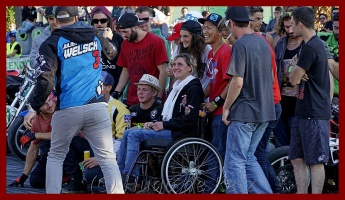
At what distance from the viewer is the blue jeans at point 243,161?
805 centimetres

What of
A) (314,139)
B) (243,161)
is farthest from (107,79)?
(314,139)

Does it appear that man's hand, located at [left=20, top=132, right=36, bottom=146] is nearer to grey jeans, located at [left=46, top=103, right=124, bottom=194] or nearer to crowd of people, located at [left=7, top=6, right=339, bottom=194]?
crowd of people, located at [left=7, top=6, right=339, bottom=194]

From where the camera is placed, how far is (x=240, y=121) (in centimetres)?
801

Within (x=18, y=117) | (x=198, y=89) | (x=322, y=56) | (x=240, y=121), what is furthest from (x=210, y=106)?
(x=18, y=117)

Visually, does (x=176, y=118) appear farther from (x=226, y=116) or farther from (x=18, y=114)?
(x=18, y=114)

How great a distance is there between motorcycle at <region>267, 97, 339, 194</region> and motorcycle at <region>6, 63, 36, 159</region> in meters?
3.87

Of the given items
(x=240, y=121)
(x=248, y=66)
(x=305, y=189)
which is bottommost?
(x=305, y=189)

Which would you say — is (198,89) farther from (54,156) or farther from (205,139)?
(54,156)

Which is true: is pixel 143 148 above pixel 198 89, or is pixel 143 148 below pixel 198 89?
below

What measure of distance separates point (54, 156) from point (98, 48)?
3.61ft

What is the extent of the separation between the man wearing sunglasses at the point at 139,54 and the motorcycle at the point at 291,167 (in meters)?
1.68

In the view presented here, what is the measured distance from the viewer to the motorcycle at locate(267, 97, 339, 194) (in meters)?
8.64

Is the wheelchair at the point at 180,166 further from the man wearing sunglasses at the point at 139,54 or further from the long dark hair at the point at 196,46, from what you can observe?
the man wearing sunglasses at the point at 139,54

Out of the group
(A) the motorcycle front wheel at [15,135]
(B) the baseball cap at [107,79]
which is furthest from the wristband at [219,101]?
(A) the motorcycle front wheel at [15,135]
